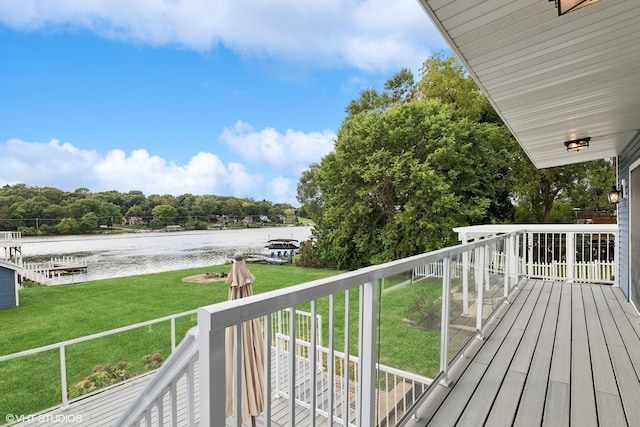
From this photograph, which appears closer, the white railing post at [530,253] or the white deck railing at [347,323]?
the white deck railing at [347,323]

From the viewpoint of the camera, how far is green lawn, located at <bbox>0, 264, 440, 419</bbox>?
5.59 ft

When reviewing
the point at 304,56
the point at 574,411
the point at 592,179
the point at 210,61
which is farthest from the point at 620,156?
the point at 210,61

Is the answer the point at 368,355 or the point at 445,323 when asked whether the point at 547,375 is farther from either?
the point at 368,355

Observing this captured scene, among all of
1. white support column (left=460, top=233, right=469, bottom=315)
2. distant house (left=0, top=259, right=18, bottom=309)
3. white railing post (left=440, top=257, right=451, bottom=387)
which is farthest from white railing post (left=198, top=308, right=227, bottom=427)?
distant house (left=0, top=259, right=18, bottom=309)

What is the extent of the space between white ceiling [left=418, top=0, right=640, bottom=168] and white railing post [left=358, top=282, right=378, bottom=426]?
1.50 meters

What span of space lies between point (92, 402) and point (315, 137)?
48448mm

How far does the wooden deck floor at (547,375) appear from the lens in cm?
181

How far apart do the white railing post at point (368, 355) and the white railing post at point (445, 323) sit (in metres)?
0.90

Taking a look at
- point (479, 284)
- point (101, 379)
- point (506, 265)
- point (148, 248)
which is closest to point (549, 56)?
point (479, 284)

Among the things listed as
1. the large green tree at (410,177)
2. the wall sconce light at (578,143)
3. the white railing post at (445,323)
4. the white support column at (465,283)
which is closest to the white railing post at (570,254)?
the wall sconce light at (578,143)

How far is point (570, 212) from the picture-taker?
17.1m

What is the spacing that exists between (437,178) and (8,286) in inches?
707

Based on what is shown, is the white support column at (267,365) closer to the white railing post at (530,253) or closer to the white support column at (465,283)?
the white support column at (465,283)

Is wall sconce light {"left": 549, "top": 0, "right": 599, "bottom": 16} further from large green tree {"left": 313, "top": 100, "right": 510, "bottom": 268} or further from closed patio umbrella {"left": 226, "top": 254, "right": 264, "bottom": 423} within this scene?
large green tree {"left": 313, "top": 100, "right": 510, "bottom": 268}
